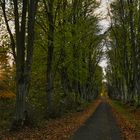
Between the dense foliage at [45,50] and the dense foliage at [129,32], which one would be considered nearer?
the dense foliage at [45,50]

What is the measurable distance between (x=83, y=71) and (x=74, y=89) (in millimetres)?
3289

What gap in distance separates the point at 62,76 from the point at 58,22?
1003 cm

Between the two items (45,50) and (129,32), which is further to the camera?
(129,32)

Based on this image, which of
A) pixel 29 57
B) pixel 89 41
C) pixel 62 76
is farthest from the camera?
pixel 89 41

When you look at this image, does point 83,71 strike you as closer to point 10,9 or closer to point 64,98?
point 64,98

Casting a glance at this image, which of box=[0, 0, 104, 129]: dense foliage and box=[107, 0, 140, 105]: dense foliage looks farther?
box=[107, 0, 140, 105]: dense foliage

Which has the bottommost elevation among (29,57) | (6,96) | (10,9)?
(6,96)

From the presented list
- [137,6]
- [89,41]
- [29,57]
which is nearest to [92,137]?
[29,57]

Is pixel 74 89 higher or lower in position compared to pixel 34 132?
higher

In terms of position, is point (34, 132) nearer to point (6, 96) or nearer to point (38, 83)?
point (6, 96)

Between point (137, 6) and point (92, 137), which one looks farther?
point (137, 6)

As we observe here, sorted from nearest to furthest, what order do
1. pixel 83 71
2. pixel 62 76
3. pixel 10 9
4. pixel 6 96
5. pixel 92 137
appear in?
1. pixel 92 137
2. pixel 10 9
3. pixel 6 96
4. pixel 62 76
5. pixel 83 71

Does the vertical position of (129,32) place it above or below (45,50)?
above

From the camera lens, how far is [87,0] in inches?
1471
